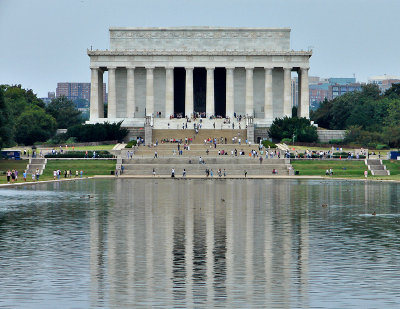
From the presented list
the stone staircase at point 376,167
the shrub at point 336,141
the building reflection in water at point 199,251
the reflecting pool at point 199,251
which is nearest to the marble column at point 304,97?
the shrub at point 336,141

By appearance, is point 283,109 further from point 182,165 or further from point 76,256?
point 76,256

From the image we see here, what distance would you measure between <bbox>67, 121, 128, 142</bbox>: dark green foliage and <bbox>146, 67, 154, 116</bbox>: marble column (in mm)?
13764

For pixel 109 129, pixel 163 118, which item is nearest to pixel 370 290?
pixel 109 129

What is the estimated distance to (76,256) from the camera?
38.3 m

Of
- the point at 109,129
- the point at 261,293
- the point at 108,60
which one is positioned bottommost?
the point at 261,293

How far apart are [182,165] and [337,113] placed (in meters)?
69.6

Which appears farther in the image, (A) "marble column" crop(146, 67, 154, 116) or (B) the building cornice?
(A) "marble column" crop(146, 67, 154, 116)

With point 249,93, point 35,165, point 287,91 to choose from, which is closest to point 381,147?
point 287,91

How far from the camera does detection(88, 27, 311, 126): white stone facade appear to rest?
159 metres

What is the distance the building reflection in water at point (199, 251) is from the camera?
29641mm

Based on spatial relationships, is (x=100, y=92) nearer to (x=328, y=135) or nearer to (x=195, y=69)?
(x=195, y=69)

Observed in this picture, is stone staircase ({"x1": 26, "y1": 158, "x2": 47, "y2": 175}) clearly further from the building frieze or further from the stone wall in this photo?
the stone wall

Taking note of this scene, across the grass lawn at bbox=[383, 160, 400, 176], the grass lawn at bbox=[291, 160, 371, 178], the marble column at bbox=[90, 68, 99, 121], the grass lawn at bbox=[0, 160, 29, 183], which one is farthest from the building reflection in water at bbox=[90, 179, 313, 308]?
the marble column at bbox=[90, 68, 99, 121]

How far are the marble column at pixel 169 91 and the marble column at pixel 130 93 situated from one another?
6176mm
